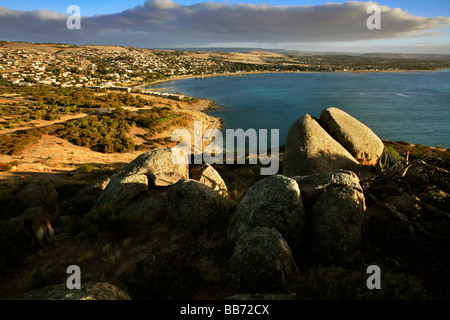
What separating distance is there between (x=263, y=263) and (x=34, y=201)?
1202cm

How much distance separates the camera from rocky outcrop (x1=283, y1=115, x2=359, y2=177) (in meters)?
13.3

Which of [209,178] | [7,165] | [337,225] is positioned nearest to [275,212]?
[337,225]

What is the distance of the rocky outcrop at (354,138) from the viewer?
14.6 meters

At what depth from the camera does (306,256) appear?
268 inches

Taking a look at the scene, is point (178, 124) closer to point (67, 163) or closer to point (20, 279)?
point (67, 163)

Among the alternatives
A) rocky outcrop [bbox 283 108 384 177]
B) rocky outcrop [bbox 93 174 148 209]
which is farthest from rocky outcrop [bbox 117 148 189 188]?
rocky outcrop [bbox 283 108 384 177]

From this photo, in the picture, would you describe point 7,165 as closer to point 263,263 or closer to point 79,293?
point 79,293

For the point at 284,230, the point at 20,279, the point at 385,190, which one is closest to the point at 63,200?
the point at 20,279

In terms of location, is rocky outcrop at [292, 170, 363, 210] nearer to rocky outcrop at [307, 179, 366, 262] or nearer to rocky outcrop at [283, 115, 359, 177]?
rocky outcrop at [307, 179, 366, 262]

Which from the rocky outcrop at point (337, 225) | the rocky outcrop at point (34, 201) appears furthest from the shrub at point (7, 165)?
the rocky outcrop at point (337, 225)

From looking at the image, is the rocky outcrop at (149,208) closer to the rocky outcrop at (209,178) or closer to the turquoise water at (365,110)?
the rocky outcrop at (209,178)

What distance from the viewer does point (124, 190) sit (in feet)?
35.3

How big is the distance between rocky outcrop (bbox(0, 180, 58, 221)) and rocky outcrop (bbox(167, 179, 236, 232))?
665cm

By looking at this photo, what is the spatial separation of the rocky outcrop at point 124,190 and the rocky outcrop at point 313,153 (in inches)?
333
